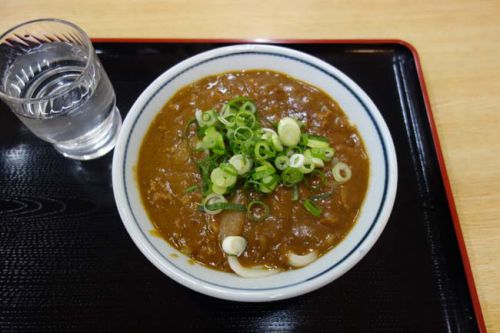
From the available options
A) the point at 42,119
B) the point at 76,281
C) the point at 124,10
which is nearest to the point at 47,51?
the point at 42,119

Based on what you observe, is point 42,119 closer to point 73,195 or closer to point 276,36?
point 73,195

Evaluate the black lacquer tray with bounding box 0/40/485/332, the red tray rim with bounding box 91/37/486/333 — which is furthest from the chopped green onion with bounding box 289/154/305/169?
the red tray rim with bounding box 91/37/486/333

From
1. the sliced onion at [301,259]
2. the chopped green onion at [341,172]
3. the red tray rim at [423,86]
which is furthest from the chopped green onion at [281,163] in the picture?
the red tray rim at [423,86]

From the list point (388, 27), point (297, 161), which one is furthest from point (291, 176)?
point (388, 27)

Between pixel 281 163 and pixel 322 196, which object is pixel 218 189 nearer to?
pixel 281 163

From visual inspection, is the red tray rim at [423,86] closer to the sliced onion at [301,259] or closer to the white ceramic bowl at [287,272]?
the white ceramic bowl at [287,272]

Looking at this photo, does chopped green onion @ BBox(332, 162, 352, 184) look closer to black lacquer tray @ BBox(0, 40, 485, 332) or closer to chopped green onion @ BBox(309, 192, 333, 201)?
chopped green onion @ BBox(309, 192, 333, 201)

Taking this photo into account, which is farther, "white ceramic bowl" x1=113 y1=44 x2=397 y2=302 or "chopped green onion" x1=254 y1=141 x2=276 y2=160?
"chopped green onion" x1=254 y1=141 x2=276 y2=160
